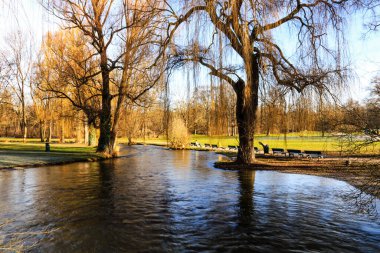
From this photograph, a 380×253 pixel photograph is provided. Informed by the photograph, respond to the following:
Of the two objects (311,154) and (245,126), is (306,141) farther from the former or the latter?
(245,126)

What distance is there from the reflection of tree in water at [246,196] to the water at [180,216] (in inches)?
1.1

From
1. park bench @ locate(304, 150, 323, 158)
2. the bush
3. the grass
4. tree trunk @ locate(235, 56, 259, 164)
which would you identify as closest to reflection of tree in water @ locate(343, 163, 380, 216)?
the grass

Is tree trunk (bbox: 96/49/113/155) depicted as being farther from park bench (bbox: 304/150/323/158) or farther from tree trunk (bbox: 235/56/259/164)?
park bench (bbox: 304/150/323/158)

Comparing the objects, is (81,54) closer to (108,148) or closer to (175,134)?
(108,148)

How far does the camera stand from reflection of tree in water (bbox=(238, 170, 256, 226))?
27.9 ft

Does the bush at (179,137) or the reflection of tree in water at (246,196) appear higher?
the bush at (179,137)

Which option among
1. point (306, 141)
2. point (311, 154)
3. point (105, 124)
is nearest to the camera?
point (311, 154)

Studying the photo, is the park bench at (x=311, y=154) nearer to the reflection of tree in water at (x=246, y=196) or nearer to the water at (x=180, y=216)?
the reflection of tree in water at (x=246, y=196)

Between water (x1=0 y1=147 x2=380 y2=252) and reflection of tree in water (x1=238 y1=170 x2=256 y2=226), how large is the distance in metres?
0.03

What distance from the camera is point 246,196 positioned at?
11.2 meters

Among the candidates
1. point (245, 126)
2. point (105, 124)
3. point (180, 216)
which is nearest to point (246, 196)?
point (180, 216)

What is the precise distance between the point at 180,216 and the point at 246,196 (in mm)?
3428

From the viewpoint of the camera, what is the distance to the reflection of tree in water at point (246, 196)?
27.9 feet

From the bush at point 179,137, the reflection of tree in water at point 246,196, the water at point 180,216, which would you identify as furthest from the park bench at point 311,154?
the bush at point 179,137
